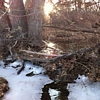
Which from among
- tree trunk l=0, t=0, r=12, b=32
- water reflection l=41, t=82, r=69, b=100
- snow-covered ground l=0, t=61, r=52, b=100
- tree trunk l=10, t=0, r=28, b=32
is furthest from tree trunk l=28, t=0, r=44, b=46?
water reflection l=41, t=82, r=69, b=100

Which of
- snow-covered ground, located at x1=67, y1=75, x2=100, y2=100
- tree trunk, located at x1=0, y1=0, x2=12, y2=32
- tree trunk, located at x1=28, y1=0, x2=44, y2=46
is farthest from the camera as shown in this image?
tree trunk, located at x1=0, y1=0, x2=12, y2=32

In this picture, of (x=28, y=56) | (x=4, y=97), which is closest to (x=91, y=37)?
(x=28, y=56)

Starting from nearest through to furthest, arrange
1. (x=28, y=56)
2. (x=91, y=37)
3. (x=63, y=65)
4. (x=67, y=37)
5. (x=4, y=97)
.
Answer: (x=4, y=97)
(x=63, y=65)
(x=28, y=56)
(x=91, y=37)
(x=67, y=37)

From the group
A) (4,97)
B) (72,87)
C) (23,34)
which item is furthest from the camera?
(23,34)

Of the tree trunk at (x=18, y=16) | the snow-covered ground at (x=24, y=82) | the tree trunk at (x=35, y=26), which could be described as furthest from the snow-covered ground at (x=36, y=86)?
the tree trunk at (x=18, y=16)

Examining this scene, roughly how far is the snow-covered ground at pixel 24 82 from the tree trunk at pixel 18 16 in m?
1.70

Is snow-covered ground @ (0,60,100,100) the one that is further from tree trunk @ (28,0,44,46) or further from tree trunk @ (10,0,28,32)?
tree trunk @ (10,0,28,32)

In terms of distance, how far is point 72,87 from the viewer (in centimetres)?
518

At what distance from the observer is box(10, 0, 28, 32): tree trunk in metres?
7.57

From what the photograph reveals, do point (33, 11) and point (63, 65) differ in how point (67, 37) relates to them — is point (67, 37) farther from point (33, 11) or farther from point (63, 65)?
point (63, 65)

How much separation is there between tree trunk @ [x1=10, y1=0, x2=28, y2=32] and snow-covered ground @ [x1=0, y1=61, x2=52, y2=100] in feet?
5.57

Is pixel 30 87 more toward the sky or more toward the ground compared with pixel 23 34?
more toward the ground

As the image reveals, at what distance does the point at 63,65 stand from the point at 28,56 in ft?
4.28

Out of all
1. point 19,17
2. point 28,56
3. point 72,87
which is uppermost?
→ point 19,17
